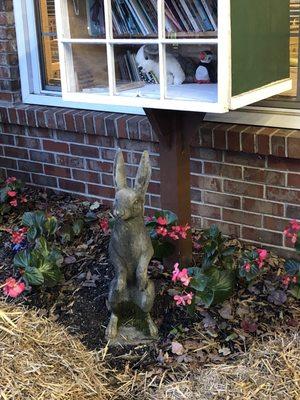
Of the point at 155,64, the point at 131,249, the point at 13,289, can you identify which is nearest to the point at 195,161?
the point at 155,64

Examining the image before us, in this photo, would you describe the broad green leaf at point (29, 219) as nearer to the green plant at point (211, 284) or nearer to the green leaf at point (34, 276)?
the green leaf at point (34, 276)

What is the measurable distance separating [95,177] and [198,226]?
85cm

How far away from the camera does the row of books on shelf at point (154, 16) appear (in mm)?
2652

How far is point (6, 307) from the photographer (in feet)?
10.4

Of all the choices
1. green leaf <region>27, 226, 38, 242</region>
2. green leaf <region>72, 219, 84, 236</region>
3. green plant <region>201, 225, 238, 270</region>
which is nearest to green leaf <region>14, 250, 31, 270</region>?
green leaf <region>27, 226, 38, 242</region>

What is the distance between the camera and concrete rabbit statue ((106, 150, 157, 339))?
2688 mm

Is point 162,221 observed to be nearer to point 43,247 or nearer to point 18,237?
point 43,247

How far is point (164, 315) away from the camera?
3.03 meters

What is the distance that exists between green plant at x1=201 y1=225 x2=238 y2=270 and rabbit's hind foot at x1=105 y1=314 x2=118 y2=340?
19.6 inches

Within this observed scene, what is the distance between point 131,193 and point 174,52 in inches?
25.5

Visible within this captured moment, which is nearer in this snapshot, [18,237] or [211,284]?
[211,284]

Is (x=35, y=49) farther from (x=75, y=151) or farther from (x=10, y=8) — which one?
(x=75, y=151)

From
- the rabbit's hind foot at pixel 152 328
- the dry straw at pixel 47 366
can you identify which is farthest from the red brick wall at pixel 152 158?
the dry straw at pixel 47 366

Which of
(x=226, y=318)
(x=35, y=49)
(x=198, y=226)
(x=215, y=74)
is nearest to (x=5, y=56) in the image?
(x=35, y=49)
